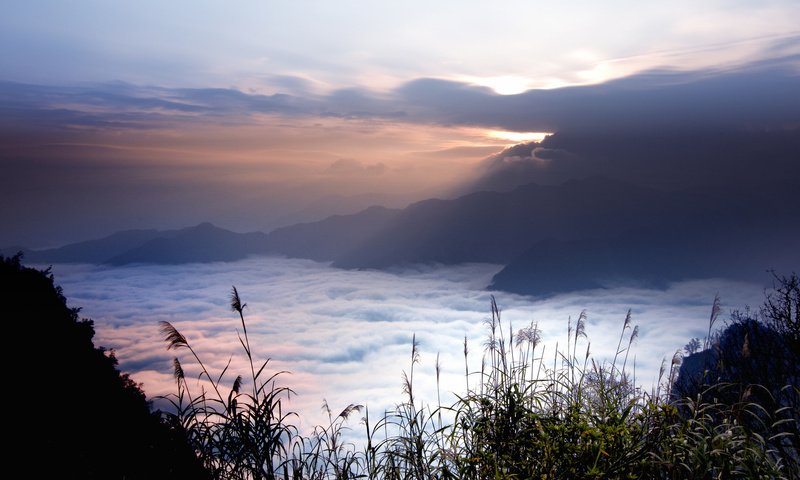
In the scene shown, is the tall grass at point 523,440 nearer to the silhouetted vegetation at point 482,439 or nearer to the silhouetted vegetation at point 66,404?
the silhouetted vegetation at point 482,439

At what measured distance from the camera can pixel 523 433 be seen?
3.52 meters

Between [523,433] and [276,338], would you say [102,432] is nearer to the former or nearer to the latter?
[523,433]

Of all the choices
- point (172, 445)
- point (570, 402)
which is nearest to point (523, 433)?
point (570, 402)

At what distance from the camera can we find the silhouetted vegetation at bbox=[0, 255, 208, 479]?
15.7 ft

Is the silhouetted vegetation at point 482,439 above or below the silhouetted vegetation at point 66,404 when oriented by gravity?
above

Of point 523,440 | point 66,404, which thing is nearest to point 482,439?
point 523,440

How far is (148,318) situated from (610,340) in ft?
504

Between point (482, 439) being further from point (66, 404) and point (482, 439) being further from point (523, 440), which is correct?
point (66, 404)

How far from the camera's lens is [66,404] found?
31.9ft

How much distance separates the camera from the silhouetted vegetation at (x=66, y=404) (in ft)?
15.7

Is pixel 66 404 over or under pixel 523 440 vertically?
under

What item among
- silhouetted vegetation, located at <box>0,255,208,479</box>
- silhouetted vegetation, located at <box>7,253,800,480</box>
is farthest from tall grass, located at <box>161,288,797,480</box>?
silhouetted vegetation, located at <box>0,255,208,479</box>

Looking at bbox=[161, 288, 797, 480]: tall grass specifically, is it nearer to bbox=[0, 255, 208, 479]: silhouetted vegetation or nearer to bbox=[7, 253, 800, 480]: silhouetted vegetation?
bbox=[7, 253, 800, 480]: silhouetted vegetation

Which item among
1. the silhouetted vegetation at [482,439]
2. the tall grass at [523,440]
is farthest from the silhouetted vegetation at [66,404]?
the tall grass at [523,440]
